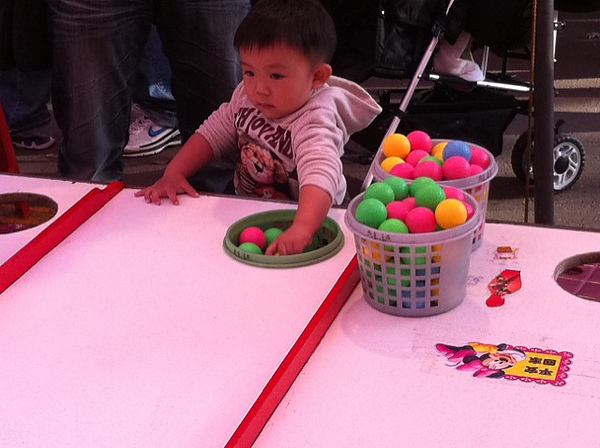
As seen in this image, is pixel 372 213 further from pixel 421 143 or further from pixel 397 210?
pixel 421 143

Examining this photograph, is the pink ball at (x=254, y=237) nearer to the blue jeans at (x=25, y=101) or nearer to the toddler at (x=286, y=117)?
the toddler at (x=286, y=117)

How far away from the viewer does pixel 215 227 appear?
3.76 feet

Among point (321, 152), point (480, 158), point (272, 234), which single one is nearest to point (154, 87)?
point (321, 152)

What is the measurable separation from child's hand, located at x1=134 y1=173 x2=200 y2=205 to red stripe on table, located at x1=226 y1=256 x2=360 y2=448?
0.35 metres

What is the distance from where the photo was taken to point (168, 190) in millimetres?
1242

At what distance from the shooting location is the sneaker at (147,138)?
298cm

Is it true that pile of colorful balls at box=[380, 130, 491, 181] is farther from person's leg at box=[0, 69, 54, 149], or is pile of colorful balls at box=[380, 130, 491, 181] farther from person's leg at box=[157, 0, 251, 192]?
person's leg at box=[0, 69, 54, 149]

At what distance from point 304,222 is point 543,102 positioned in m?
0.57

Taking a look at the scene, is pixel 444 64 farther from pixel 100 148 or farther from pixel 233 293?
pixel 233 293

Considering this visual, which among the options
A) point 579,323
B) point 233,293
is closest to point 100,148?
point 233,293

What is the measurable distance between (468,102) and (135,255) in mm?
1773

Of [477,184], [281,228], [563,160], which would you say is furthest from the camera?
[563,160]

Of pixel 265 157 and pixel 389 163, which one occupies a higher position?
pixel 389 163

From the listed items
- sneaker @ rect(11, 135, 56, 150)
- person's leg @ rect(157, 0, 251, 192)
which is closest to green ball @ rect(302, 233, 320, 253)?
person's leg @ rect(157, 0, 251, 192)
